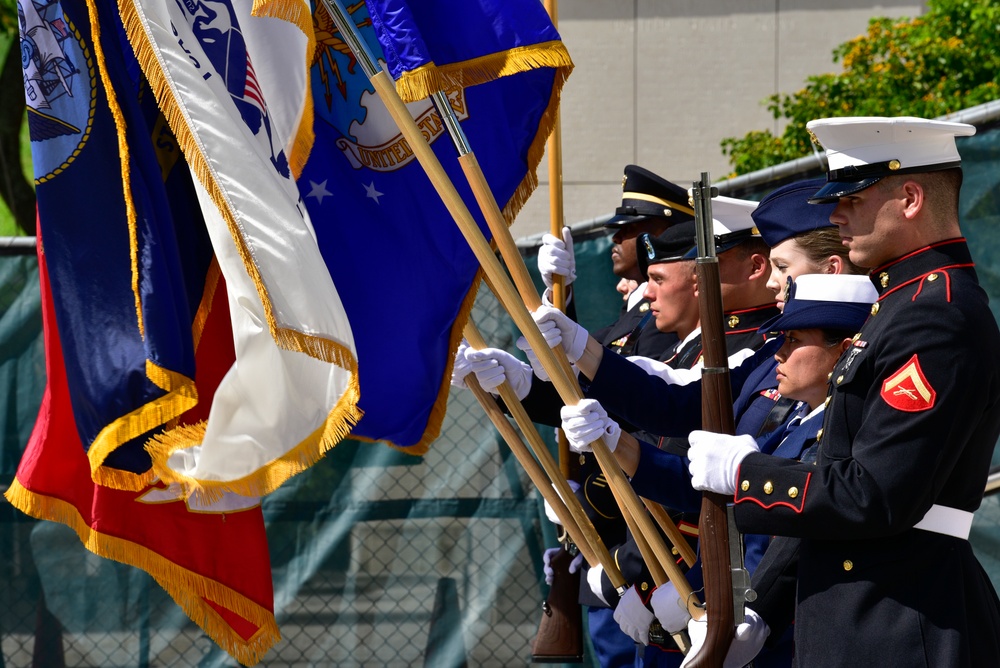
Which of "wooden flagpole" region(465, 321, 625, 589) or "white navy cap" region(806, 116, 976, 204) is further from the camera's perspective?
"wooden flagpole" region(465, 321, 625, 589)

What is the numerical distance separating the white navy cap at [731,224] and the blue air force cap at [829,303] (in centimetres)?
93

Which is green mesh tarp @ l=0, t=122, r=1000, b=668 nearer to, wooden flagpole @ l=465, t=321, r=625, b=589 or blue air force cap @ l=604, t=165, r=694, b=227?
blue air force cap @ l=604, t=165, r=694, b=227

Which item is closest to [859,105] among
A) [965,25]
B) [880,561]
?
[965,25]

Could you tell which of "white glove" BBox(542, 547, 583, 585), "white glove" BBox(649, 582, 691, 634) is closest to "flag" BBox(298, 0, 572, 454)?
"white glove" BBox(649, 582, 691, 634)

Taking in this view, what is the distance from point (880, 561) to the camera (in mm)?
2578

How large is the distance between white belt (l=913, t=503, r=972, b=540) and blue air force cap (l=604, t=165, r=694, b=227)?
2252 millimetres

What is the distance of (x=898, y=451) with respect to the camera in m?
2.46

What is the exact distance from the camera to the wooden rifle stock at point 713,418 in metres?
2.77

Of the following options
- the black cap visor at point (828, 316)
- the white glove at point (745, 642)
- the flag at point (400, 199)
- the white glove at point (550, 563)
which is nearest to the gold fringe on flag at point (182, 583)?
the flag at point (400, 199)

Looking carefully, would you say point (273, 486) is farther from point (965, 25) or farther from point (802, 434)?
point (965, 25)

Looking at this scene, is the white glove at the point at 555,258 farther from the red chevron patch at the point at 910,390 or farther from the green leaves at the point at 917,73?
the green leaves at the point at 917,73

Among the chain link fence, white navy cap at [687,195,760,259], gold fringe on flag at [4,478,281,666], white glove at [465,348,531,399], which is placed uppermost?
white navy cap at [687,195,760,259]

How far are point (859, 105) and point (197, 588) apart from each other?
7.22 metres

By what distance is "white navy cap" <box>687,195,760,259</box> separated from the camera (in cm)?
397
